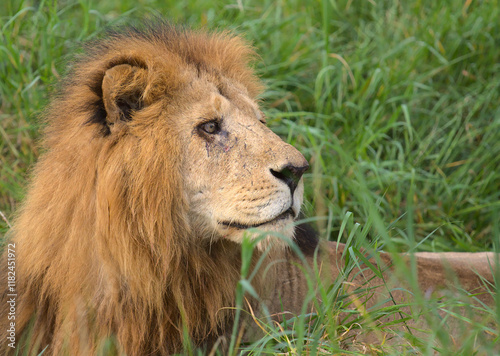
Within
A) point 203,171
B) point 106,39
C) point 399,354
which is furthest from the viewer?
point 106,39

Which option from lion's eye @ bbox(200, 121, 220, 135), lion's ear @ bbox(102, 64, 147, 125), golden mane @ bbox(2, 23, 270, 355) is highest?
lion's ear @ bbox(102, 64, 147, 125)

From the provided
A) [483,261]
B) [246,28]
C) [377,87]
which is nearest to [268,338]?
[483,261]

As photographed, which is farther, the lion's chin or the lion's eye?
the lion's eye

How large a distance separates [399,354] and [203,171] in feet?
3.57

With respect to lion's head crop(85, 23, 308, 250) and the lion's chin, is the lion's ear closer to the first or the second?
lion's head crop(85, 23, 308, 250)

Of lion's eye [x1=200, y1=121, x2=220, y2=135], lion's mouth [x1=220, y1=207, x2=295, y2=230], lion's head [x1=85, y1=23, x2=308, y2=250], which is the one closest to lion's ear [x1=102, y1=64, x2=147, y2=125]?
lion's head [x1=85, y1=23, x2=308, y2=250]

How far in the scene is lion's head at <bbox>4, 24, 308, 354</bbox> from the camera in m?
2.55

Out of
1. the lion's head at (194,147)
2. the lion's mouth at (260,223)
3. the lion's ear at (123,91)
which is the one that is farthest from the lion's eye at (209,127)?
the lion's mouth at (260,223)

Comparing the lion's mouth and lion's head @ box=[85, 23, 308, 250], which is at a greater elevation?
A: lion's head @ box=[85, 23, 308, 250]

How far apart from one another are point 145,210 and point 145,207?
0.01 metres

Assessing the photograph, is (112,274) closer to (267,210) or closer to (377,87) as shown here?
(267,210)

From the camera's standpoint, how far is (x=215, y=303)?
274cm

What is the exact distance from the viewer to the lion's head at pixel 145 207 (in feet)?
8.38

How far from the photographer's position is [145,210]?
254 cm
